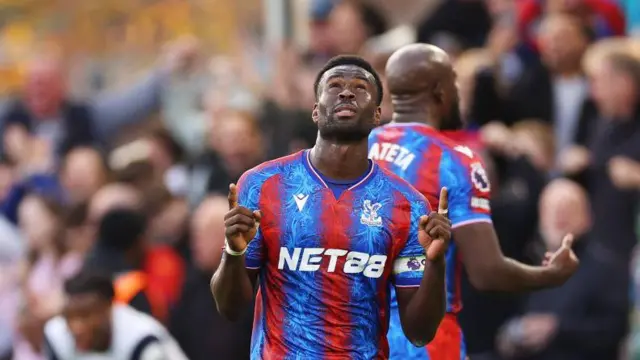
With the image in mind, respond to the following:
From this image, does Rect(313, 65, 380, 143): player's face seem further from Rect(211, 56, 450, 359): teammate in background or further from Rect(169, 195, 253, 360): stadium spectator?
Rect(169, 195, 253, 360): stadium spectator

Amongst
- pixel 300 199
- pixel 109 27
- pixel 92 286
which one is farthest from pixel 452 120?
pixel 109 27

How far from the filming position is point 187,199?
12.8m

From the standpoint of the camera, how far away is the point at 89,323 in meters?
9.09

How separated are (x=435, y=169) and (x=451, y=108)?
540 millimetres

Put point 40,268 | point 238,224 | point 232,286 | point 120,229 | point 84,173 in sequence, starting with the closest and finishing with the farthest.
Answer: point 238,224 < point 232,286 < point 120,229 < point 40,268 < point 84,173

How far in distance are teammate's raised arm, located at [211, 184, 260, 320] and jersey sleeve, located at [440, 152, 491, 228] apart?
4.13 ft

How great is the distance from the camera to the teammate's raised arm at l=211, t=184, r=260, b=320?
227 inches

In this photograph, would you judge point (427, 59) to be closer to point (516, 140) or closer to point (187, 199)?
point (516, 140)

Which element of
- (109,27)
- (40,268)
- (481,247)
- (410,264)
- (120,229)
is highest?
(410,264)

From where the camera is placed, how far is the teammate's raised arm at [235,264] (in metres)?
5.77

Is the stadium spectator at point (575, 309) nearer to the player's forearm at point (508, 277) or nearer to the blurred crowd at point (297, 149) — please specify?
the blurred crowd at point (297, 149)

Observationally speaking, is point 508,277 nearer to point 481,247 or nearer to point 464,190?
point 481,247

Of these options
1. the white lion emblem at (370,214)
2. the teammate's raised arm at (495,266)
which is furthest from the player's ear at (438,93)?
the white lion emblem at (370,214)

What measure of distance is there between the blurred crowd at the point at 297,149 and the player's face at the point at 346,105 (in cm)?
410
